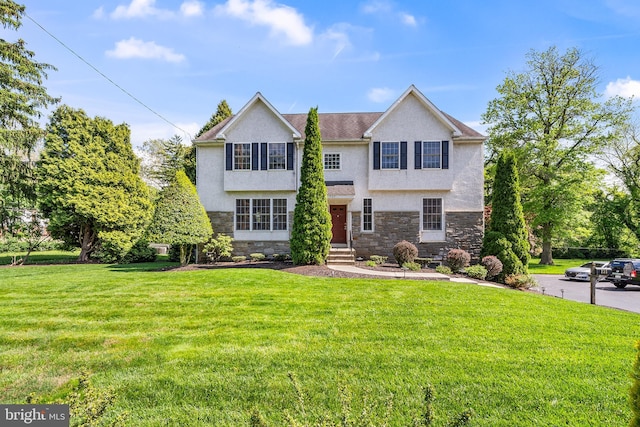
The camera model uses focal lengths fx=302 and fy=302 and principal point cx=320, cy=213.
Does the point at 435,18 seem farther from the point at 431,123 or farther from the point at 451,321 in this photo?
the point at 451,321

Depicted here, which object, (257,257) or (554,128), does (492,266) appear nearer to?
(257,257)

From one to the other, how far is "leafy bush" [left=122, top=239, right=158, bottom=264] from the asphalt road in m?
19.5

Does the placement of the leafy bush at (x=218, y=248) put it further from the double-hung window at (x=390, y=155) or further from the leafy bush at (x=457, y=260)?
the leafy bush at (x=457, y=260)

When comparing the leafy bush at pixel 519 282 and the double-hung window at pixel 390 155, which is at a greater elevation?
the double-hung window at pixel 390 155

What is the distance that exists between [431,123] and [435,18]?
7.29 meters

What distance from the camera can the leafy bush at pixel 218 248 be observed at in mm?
15122

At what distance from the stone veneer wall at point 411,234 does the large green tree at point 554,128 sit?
9233mm

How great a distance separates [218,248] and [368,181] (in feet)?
28.1

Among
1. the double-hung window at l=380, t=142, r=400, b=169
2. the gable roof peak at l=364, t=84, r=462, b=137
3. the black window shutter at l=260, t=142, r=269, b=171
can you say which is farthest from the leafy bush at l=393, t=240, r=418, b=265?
the black window shutter at l=260, t=142, r=269, b=171

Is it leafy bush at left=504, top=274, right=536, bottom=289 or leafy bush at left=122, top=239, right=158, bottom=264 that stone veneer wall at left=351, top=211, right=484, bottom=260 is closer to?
leafy bush at left=504, top=274, right=536, bottom=289

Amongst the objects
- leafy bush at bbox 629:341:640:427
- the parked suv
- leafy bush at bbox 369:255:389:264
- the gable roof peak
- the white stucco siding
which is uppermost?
the gable roof peak

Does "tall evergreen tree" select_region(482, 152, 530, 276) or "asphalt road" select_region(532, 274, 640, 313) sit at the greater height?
"tall evergreen tree" select_region(482, 152, 530, 276)

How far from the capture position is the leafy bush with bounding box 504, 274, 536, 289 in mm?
11805

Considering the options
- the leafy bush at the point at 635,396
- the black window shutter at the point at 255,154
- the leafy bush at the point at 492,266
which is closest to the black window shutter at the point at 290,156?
the black window shutter at the point at 255,154
